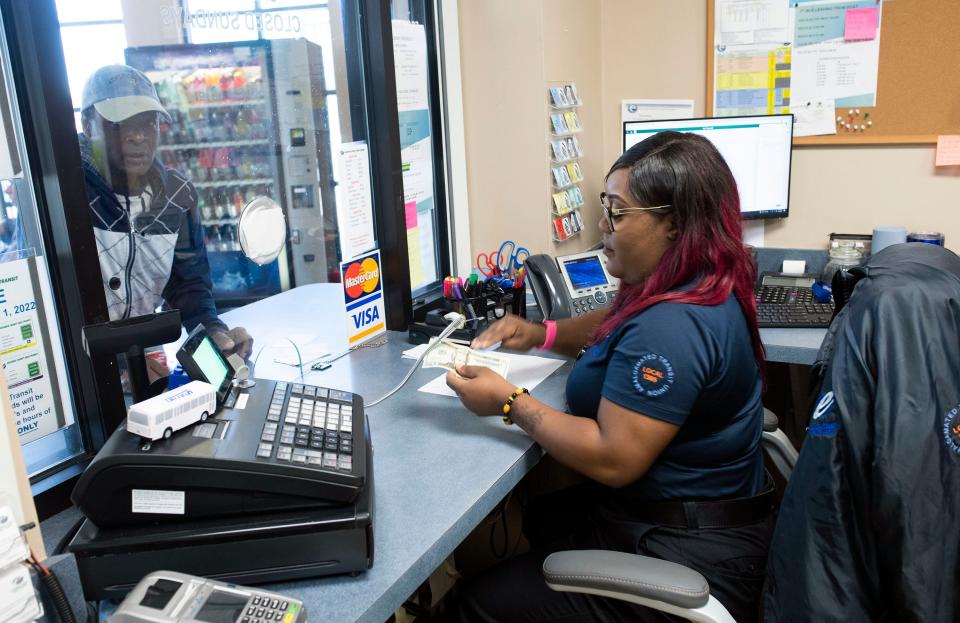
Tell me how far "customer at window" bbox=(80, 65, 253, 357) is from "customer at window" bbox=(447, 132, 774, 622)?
65 centimetres

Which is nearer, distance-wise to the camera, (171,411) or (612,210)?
(171,411)

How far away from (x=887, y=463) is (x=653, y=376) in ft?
1.34

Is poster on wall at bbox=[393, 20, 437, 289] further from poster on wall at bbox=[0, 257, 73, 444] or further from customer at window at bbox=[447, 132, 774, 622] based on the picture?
poster on wall at bbox=[0, 257, 73, 444]

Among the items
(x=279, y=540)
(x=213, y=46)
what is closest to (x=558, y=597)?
(x=279, y=540)

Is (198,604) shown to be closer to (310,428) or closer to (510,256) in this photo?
(310,428)

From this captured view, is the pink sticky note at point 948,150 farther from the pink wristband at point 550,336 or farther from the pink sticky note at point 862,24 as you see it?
the pink wristband at point 550,336

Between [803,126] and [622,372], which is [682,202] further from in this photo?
[803,126]

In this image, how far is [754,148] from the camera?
8.32 ft

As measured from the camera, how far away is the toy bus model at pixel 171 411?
945mm

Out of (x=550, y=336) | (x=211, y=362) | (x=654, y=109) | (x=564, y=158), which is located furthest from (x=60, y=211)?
(x=654, y=109)

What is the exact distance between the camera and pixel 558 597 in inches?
53.5

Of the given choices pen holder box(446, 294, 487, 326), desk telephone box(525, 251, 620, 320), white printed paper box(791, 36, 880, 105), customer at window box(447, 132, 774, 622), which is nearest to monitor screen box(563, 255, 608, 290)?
desk telephone box(525, 251, 620, 320)

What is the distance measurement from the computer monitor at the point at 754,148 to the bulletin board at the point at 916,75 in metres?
0.25

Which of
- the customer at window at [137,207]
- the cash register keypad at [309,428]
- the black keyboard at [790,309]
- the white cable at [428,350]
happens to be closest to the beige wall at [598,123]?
the black keyboard at [790,309]
